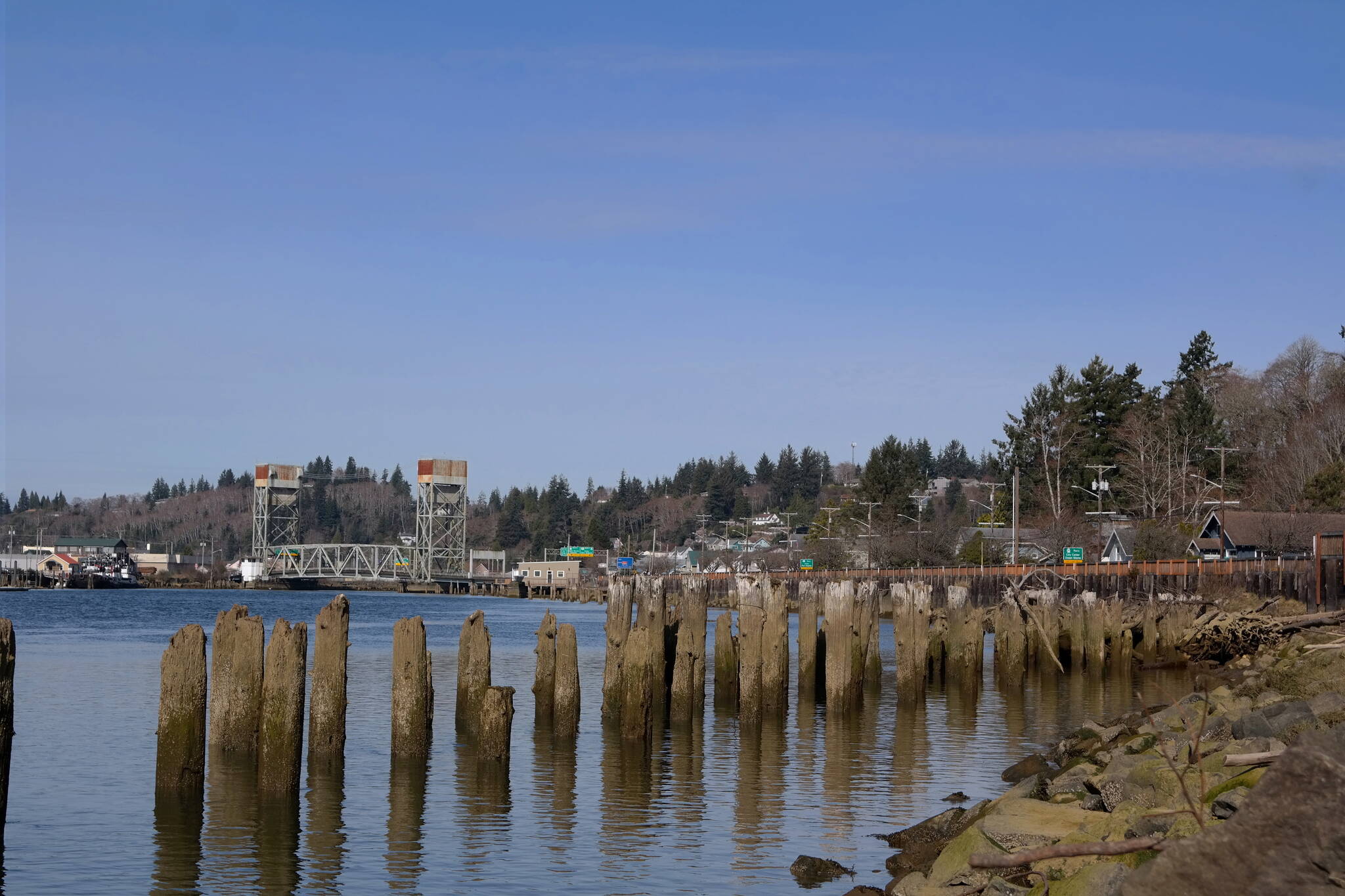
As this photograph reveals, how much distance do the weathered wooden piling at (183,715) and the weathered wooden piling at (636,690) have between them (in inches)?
271

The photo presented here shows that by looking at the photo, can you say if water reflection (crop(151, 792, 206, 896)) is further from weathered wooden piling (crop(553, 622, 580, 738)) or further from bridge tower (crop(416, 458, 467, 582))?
bridge tower (crop(416, 458, 467, 582))

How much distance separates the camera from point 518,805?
55.3 feet

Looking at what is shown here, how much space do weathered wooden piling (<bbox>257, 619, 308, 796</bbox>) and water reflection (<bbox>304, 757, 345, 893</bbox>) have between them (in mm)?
555

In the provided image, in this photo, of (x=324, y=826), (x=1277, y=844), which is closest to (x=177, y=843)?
(x=324, y=826)

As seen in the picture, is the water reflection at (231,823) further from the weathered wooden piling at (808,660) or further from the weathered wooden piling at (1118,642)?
the weathered wooden piling at (1118,642)

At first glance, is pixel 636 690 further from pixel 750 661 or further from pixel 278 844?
pixel 278 844

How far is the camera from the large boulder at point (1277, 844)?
496 cm

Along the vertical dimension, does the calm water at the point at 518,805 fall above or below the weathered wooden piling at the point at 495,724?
below

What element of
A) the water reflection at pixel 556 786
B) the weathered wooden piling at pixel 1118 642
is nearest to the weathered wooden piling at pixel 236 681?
the water reflection at pixel 556 786

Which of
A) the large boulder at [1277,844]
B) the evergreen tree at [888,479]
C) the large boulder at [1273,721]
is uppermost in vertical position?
the evergreen tree at [888,479]

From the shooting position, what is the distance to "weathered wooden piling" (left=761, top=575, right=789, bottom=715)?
24.6 m

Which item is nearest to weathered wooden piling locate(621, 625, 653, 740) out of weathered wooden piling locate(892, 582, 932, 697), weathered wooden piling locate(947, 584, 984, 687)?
weathered wooden piling locate(892, 582, 932, 697)

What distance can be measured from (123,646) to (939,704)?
28.7 meters

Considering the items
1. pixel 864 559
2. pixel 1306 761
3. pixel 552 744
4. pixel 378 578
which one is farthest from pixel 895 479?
pixel 1306 761
